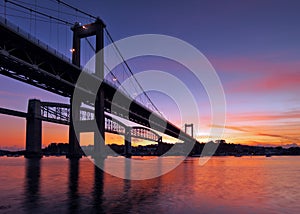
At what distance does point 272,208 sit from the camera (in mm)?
16719

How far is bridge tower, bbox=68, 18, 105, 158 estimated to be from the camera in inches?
2336

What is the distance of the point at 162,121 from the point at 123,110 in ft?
71.4

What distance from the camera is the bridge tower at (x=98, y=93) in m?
59.3

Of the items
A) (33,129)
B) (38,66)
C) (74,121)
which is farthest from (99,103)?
(33,129)

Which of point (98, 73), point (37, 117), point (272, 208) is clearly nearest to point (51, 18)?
point (98, 73)

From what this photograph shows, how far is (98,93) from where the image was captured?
63.3 m

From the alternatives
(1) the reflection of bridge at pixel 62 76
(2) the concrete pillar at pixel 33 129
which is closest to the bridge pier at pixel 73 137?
(1) the reflection of bridge at pixel 62 76

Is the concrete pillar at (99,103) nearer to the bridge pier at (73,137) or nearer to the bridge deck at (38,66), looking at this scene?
the bridge deck at (38,66)

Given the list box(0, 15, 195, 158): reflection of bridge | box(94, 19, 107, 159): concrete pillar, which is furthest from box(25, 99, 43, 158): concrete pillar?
box(94, 19, 107, 159): concrete pillar

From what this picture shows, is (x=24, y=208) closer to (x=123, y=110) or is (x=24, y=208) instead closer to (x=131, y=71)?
(x=123, y=110)

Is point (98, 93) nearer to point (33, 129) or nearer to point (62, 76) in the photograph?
point (62, 76)

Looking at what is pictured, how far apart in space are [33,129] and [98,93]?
3174cm

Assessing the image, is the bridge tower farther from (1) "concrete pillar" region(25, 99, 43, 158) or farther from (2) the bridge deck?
(1) "concrete pillar" region(25, 99, 43, 158)

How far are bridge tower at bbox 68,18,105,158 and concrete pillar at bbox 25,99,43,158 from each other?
23.7m
